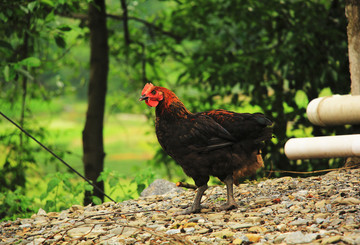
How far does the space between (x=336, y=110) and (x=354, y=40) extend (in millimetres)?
938

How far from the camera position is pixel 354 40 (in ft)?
16.7

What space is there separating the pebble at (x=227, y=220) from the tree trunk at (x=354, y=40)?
105 cm

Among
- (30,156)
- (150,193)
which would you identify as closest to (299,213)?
(150,193)

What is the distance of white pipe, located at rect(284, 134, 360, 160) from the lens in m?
4.03

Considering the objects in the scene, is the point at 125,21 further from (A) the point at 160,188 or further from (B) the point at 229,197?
(B) the point at 229,197

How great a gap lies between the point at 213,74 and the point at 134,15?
7.77 feet

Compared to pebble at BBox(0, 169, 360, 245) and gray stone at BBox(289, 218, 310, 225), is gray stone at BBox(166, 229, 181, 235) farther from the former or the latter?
gray stone at BBox(289, 218, 310, 225)

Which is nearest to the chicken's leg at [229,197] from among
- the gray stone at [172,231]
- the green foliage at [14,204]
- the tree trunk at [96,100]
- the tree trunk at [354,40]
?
the gray stone at [172,231]

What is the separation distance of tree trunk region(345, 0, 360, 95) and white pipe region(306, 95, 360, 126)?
429 mm

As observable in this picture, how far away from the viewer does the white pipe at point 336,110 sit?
4629 millimetres

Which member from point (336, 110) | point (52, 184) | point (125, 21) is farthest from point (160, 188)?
point (125, 21)

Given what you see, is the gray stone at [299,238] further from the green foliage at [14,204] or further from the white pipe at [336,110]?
→ the green foliage at [14,204]

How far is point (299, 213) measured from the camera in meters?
3.40

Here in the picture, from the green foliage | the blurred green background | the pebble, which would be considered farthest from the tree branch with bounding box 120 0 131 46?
the pebble
